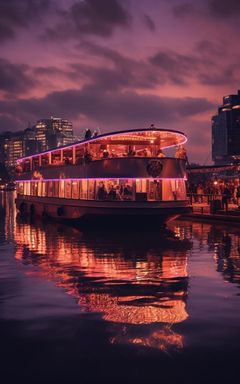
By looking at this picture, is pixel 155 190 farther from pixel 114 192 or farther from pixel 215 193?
pixel 215 193

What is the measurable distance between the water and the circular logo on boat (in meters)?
8.20

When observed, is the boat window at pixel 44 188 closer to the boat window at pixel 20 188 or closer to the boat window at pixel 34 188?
the boat window at pixel 34 188

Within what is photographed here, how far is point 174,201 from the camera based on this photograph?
30.3 metres

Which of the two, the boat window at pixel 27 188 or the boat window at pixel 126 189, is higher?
the boat window at pixel 27 188

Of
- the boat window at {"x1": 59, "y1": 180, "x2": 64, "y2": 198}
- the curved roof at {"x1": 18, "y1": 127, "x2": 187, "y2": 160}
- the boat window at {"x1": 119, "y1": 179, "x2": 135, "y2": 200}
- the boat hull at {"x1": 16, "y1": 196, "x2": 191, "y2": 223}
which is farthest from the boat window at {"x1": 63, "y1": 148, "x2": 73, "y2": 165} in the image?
the boat window at {"x1": 119, "y1": 179, "x2": 135, "y2": 200}

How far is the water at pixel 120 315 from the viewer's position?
8.16 metres

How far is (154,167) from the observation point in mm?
29750

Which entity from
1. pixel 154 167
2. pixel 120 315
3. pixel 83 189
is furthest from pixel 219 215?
pixel 120 315

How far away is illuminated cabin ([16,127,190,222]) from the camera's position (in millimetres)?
29828

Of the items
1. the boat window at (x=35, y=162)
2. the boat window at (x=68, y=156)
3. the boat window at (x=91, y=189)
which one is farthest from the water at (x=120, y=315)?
the boat window at (x=35, y=162)

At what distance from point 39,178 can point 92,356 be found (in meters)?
36.7

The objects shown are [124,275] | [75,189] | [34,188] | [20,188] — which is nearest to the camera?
[124,275]

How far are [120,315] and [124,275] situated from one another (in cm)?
515

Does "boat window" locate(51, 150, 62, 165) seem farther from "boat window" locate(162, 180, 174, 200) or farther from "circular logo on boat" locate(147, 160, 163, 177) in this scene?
"circular logo on boat" locate(147, 160, 163, 177)
